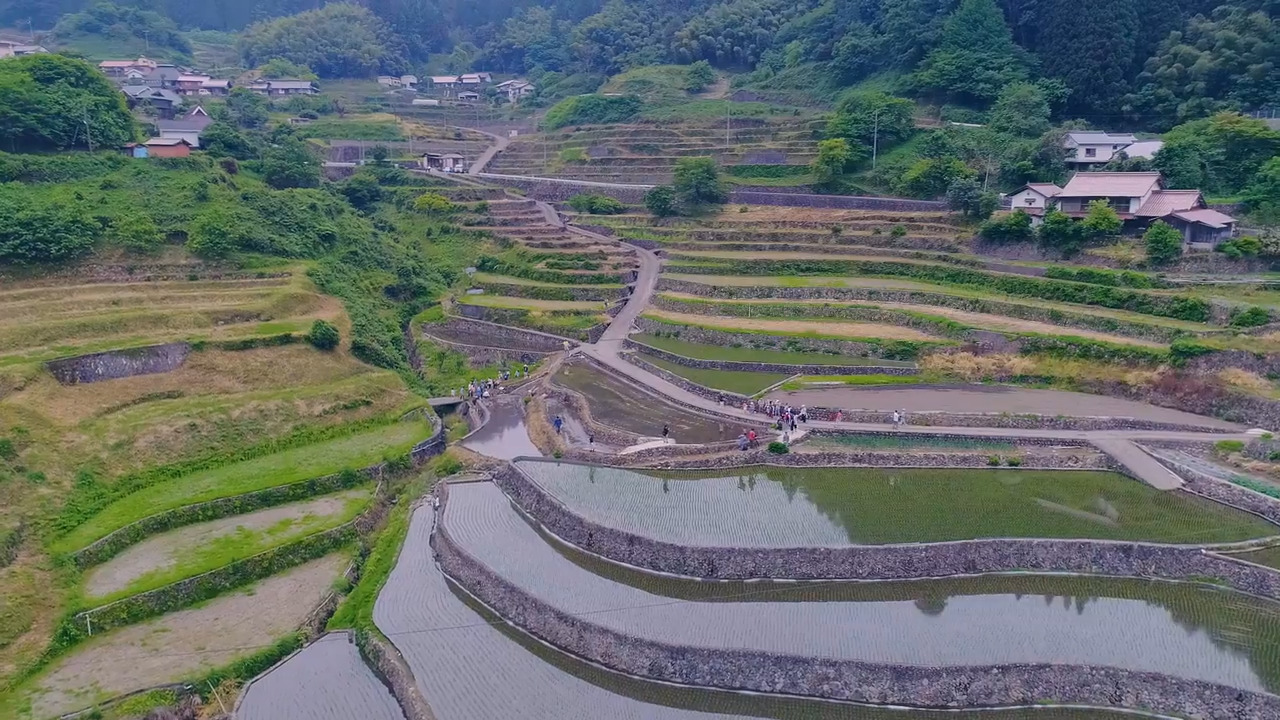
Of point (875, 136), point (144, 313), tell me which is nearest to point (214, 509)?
point (144, 313)

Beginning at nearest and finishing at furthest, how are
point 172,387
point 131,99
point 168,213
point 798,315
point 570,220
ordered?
point 172,387 < point 798,315 < point 168,213 < point 570,220 < point 131,99

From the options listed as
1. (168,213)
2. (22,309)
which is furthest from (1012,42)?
(22,309)

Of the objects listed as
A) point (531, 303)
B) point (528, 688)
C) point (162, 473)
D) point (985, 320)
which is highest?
point (985, 320)

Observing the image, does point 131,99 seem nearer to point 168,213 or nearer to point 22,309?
point 168,213

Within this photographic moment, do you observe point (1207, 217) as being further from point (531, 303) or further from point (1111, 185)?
point (531, 303)

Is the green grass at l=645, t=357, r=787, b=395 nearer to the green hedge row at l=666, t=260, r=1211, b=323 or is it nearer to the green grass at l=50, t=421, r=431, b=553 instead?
the green grass at l=50, t=421, r=431, b=553

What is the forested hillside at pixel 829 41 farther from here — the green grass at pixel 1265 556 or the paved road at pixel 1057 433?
the green grass at pixel 1265 556
